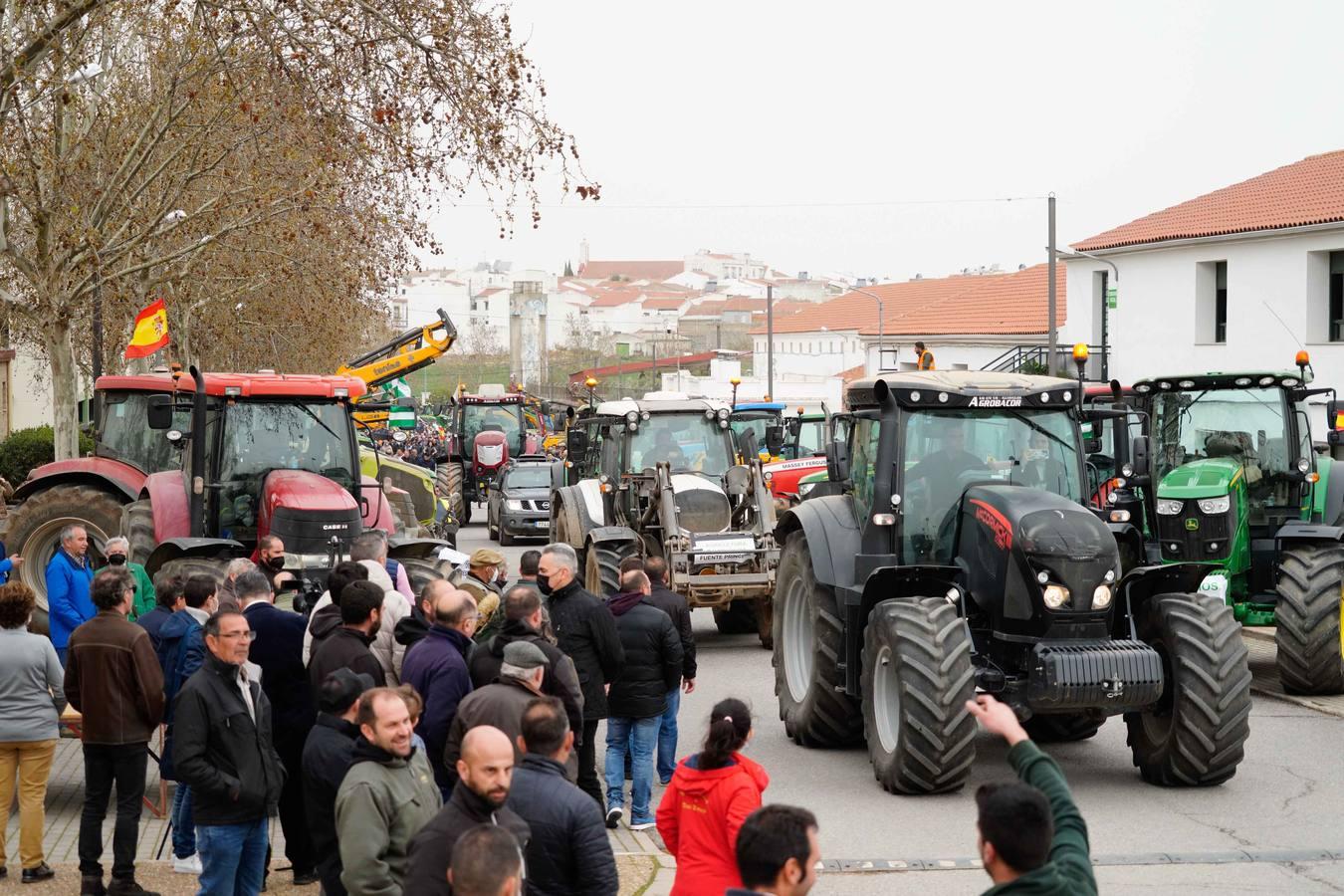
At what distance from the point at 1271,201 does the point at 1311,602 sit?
24.3 metres

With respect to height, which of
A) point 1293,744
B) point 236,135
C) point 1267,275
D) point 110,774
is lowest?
point 1293,744

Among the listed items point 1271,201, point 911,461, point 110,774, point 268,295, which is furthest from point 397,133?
point 268,295

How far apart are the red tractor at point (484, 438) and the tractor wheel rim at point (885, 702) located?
26156 mm

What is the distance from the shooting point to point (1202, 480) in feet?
47.6

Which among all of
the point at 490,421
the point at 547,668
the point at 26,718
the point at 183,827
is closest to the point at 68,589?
the point at 26,718

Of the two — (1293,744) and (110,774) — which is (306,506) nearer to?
(110,774)

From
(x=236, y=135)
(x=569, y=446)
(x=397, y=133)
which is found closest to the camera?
(x=397, y=133)

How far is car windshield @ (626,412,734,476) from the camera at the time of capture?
712 inches

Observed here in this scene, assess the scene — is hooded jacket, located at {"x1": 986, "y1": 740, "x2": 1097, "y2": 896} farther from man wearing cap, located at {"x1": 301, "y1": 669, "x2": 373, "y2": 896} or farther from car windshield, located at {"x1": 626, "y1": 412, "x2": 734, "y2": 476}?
car windshield, located at {"x1": 626, "y1": 412, "x2": 734, "y2": 476}

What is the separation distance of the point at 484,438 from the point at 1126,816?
28142 mm

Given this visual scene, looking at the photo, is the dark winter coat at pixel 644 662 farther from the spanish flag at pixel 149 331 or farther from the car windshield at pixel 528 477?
the car windshield at pixel 528 477

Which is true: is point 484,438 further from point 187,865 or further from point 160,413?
point 187,865

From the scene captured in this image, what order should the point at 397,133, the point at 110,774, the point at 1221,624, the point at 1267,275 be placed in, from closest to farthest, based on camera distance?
the point at 110,774, the point at 1221,624, the point at 397,133, the point at 1267,275

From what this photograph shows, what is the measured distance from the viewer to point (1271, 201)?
35.2m
